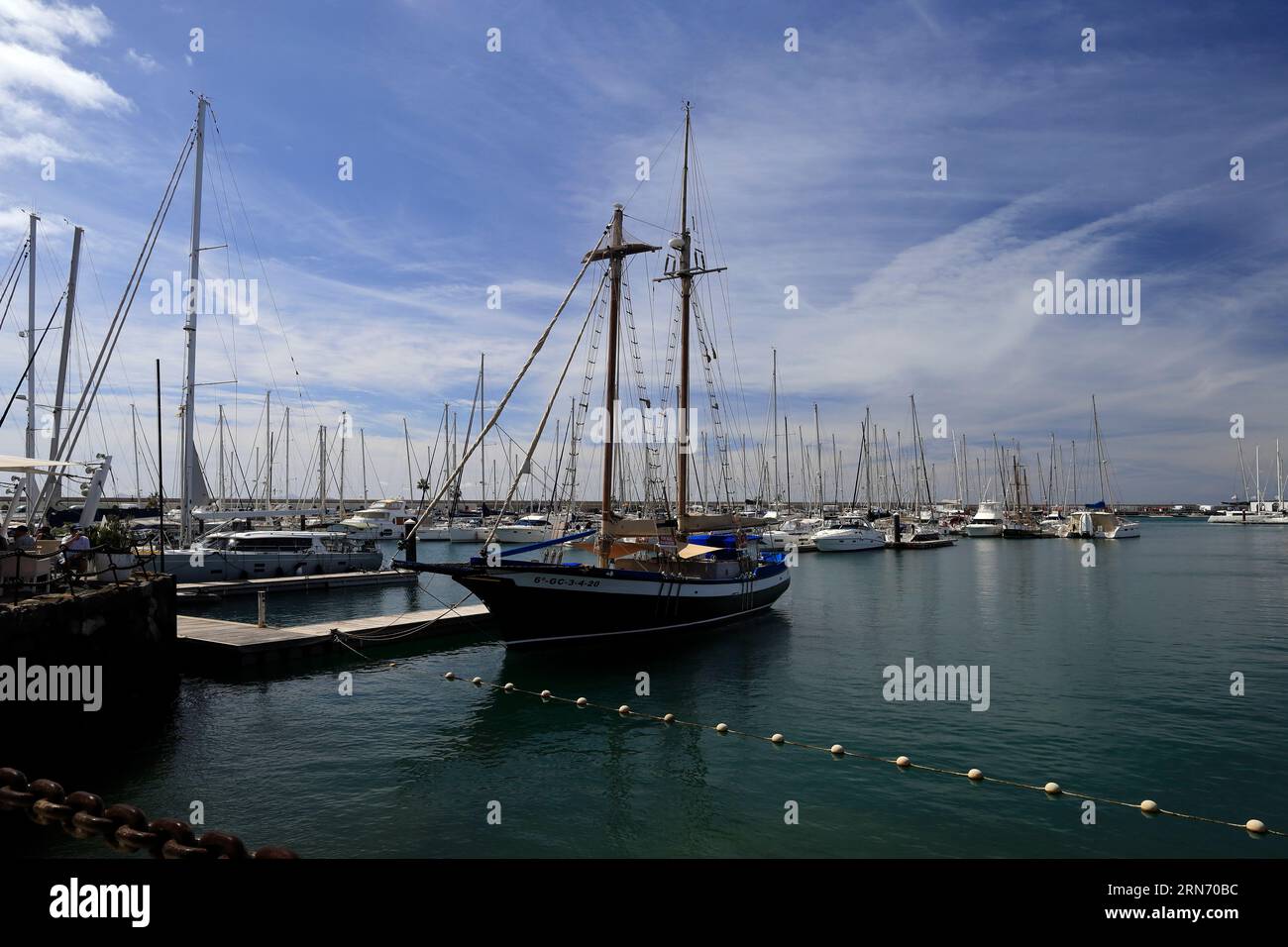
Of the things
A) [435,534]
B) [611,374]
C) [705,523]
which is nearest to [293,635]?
[611,374]

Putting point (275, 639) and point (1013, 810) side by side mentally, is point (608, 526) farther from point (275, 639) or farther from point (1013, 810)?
point (1013, 810)

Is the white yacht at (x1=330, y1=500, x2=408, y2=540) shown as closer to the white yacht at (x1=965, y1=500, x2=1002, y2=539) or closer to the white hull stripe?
the white hull stripe

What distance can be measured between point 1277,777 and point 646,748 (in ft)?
43.3

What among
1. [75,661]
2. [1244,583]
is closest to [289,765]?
[75,661]

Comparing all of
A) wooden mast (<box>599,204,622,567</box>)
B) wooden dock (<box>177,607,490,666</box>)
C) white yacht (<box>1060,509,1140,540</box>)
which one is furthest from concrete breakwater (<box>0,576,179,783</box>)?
white yacht (<box>1060,509,1140,540</box>)

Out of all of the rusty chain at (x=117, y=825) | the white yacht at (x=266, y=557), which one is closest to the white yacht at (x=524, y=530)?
the white yacht at (x=266, y=557)

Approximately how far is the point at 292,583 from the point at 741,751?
35.3 metres

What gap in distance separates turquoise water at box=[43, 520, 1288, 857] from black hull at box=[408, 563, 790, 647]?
0.69 m

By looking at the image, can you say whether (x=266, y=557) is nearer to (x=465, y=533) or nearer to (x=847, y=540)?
(x=465, y=533)

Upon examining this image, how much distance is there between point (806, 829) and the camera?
12.7 m

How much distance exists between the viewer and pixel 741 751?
55.6ft

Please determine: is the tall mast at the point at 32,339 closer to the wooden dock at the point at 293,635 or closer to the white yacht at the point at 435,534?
the wooden dock at the point at 293,635

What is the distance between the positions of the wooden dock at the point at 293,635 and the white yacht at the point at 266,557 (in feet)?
56.4
